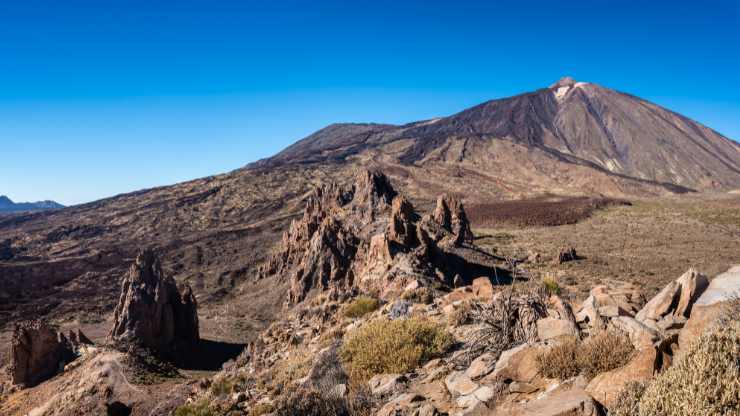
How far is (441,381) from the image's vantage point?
19.7ft

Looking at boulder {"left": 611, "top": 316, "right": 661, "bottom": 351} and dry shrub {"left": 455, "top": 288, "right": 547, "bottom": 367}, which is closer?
boulder {"left": 611, "top": 316, "right": 661, "bottom": 351}

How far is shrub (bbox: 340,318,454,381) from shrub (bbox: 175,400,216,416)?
7.77 feet

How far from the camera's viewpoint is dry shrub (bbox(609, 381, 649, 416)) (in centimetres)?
348

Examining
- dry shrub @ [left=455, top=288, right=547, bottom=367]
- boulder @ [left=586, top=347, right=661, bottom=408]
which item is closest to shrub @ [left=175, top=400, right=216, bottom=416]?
dry shrub @ [left=455, top=288, right=547, bottom=367]

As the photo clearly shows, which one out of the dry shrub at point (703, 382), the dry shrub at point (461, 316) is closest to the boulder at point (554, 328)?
the dry shrub at point (703, 382)

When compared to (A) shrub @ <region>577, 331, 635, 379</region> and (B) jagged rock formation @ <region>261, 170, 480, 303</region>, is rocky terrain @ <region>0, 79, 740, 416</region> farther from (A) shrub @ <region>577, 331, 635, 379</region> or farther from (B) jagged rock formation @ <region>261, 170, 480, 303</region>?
(B) jagged rock formation @ <region>261, 170, 480, 303</region>

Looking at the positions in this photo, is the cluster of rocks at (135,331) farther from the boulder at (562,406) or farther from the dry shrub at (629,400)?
the dry shrub at (629,400)

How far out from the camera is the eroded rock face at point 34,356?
15.2 meters

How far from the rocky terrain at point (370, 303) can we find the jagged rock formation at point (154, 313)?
10cm

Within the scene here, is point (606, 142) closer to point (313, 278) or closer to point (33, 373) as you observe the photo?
point (313, 278)

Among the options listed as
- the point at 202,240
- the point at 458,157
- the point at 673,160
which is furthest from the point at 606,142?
the point at 202,240

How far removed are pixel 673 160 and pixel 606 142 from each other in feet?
76.3

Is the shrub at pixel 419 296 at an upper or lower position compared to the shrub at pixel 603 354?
lower

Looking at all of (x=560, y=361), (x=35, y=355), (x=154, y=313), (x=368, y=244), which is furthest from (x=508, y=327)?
(x=368, y=244)
